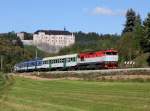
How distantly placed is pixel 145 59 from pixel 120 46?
3053 cm

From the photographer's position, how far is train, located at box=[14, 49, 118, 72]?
73875 mm

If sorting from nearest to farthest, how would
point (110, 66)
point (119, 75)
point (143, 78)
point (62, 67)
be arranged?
1. point (143, 78)
2. point (119, 75)
3. point (110, 66)
4. point (62, 67)

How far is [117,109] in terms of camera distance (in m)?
19.7

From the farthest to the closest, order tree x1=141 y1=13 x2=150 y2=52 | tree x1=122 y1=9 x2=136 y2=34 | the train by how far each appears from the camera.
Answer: tree x1=122 y1=9 x2=136 y2=34 < tree x1=141 y1=13 x2=150 y2=52 < the train

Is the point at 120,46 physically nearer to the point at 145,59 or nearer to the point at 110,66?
the point at 145,59

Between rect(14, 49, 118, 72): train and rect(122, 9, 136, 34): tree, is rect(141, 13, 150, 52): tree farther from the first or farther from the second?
rect(122, 9, 136, 34): tree

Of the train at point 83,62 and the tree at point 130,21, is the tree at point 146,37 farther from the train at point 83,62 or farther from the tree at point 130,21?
the tree at point 130,21

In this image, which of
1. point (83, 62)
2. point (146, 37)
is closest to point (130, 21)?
point (146, 37)

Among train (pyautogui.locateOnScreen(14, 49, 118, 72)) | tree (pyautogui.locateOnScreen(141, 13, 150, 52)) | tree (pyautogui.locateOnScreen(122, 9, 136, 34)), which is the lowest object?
train (pyautogui.locateOnScreen(14, 49, 118, 72))

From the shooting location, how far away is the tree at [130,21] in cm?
14612

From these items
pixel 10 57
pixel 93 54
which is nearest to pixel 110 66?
pixel 93 54

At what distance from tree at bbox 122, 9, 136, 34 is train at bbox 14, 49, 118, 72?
48717 millimetres

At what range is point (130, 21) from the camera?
487 feet

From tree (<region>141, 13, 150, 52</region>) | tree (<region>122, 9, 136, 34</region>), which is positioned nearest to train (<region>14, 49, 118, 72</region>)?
tree (<region>141, 13, 150, 52</region>)
